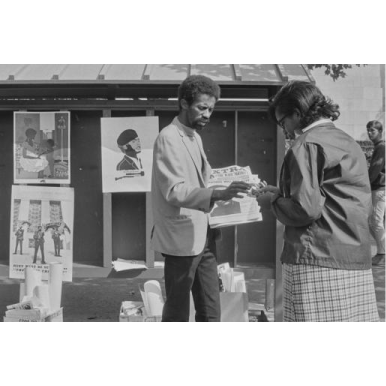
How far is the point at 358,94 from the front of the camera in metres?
3.99

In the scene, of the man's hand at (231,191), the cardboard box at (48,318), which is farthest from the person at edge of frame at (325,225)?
the cardboard box at (48,318)

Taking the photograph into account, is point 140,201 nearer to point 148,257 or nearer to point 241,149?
point 148,257

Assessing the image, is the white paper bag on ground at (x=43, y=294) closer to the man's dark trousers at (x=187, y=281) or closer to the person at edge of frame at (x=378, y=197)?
the man's dark trousers at (x=187, y=281)

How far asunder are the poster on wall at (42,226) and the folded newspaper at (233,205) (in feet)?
3.32

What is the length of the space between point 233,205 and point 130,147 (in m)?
0.80

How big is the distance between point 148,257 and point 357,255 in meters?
1.89

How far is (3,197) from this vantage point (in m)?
4.16

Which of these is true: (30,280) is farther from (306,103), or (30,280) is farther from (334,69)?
(334,69)

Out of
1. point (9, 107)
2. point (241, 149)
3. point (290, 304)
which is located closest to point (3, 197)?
point (9, 107)

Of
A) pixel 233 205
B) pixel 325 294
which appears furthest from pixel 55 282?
pixel 325 294

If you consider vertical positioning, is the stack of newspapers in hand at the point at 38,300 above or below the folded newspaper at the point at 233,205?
below

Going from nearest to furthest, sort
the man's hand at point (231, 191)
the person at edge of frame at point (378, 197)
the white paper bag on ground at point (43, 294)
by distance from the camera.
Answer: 1. the man's hand at point (231, 191)
2. the white paper bag on ground at point (43, 294)
3. the person at edge of frame at point (378, 197)

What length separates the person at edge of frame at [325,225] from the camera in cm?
239

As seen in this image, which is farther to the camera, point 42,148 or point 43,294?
point 42,148
